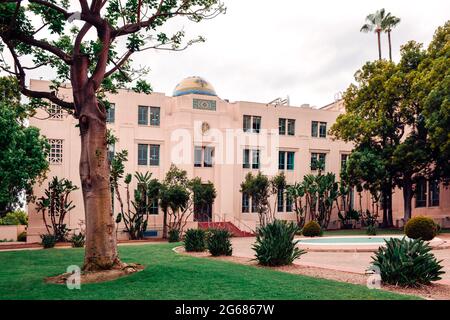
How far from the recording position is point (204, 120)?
3472 centimetres

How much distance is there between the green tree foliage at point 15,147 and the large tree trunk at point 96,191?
28.1 feet

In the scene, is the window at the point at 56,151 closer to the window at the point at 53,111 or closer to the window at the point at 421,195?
the window at the point at 53,111

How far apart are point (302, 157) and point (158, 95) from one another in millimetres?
13412

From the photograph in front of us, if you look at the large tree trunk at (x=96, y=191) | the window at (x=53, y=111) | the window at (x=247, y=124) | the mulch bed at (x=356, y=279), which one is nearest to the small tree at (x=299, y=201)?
the window at (x=247, y=124)

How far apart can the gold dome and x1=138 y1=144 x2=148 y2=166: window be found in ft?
17.8

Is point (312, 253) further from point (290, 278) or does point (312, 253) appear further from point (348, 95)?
point (348, 95)

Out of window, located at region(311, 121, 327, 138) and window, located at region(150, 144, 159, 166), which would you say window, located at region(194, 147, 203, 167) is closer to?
window, located at region(150, 144, 159, 166)

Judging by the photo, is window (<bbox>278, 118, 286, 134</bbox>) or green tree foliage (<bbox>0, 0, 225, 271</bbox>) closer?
green tree foliage (<bbox>0, 0, 225, 271</bbox>)

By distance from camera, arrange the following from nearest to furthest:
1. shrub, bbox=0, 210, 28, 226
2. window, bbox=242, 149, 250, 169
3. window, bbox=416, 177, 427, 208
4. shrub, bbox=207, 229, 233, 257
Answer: shrub, bbox=207, 229, 233, 257, window, bbox=242, 149, 250, 169, window, bbox=416, 177, 427, 208, shrub, bbox=0, 210, 28, 226

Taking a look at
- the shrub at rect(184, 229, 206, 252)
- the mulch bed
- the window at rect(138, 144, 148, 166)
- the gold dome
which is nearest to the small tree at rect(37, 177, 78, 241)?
the window at rect(138, 144, 148, 166)

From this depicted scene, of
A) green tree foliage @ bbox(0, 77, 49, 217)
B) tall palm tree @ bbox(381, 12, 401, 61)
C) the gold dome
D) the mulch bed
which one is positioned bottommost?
the mulch bed

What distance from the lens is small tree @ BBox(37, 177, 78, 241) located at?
28.5m
